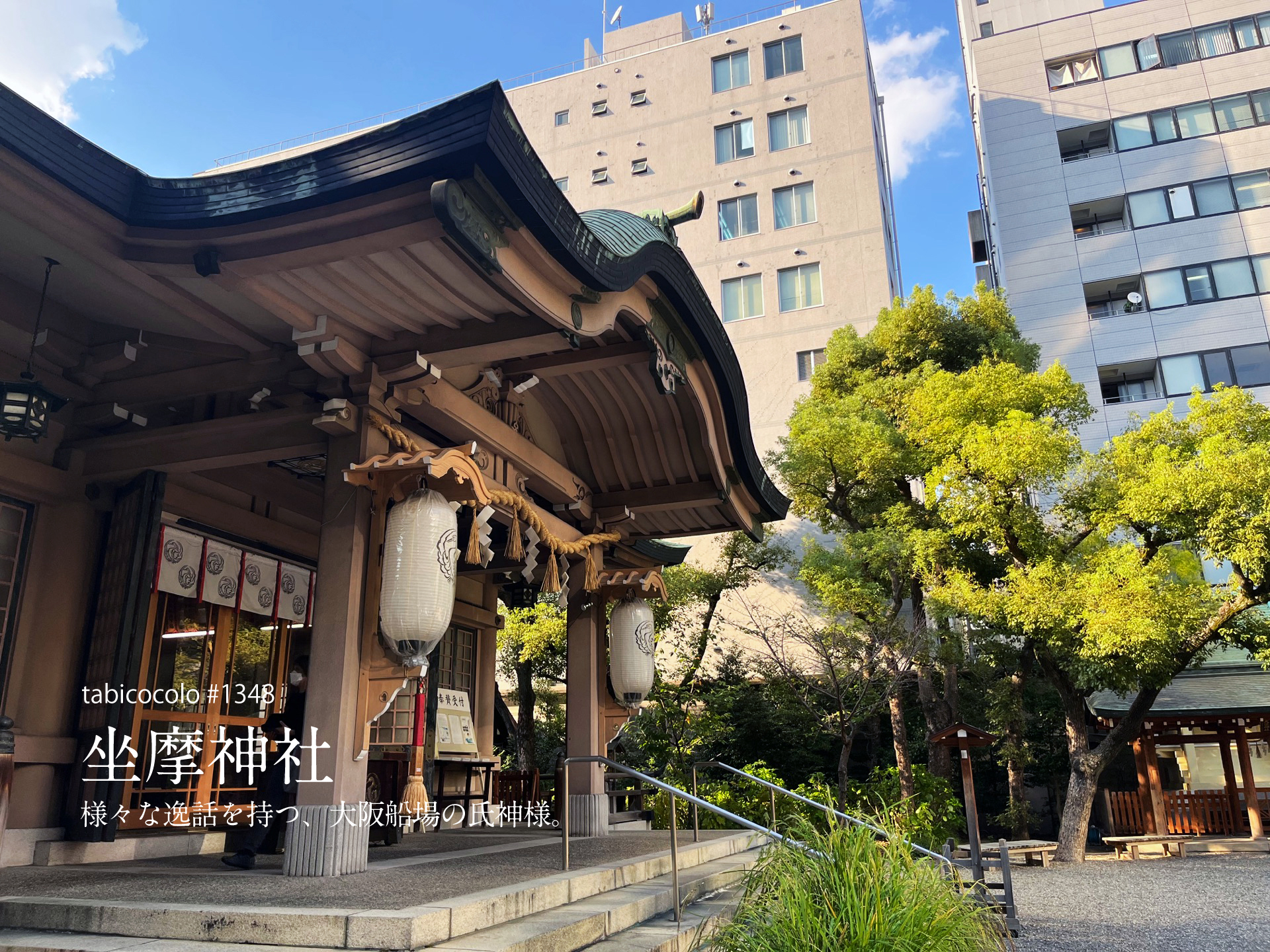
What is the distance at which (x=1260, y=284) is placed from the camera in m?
21.8

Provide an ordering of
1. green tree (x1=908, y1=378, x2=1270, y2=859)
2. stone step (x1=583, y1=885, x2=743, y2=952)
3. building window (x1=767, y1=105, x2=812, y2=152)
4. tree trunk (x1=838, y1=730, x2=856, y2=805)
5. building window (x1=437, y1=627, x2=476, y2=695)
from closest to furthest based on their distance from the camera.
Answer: stone step (x1=583, y1=885, x2=743, y2=952) → building window (x1=437, y1=627, x2=476, y2=695) → green tree (x1=908, y1=378, x2=1270, y2=859) → tree trunk (x1=838, y1=730, x2=856, y2=805) → building window (x1=767, y1=105, x2=812, y2=152)

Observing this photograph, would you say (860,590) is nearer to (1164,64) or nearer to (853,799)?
(853,799)

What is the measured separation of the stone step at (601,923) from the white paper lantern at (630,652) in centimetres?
228

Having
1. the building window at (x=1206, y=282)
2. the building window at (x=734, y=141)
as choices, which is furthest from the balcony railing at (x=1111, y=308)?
the building window at (x=734, y=141)

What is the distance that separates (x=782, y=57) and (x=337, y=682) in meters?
24.6

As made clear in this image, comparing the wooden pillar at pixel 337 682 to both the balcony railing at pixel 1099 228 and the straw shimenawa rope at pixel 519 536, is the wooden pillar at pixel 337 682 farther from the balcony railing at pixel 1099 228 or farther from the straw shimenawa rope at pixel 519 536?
the balcony railing at pixel 1099 228

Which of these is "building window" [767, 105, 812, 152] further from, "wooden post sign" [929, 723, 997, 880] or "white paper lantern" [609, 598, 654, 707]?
"white paper lantern" [609, 598, 654, 707]

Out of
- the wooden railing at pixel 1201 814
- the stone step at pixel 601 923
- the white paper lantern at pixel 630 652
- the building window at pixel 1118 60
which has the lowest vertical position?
the wooden railing at pixel 1201 814

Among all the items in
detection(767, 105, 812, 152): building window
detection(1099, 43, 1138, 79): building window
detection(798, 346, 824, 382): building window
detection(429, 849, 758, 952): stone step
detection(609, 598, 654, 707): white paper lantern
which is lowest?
detection(429, 849, 758, 952): stone step

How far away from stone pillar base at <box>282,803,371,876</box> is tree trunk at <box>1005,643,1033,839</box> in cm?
A: 1273

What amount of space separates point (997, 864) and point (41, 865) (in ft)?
41.5

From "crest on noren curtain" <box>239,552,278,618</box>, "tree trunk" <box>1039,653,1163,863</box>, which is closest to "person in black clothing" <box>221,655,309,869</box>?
"crest on noren curtain" <box>239,552,278,618</box>

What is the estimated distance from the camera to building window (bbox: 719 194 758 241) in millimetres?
23984

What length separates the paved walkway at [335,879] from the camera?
3.95 m
